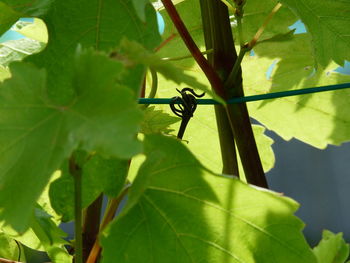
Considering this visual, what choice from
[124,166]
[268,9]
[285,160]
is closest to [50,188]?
[124,166]

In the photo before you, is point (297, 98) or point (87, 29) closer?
point (87, 29)

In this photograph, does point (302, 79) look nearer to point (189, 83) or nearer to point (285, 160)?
point (189, 83)

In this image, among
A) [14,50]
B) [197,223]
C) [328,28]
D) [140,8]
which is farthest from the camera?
[14,50]

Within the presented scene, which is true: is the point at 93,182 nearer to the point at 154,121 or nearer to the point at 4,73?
the point at 154,121

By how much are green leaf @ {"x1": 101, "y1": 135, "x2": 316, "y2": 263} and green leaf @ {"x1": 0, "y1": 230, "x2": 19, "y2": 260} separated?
0.79 feet

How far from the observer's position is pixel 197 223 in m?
0.46

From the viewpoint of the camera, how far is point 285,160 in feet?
16.4

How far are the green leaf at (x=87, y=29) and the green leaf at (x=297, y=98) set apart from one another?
291 millimetres

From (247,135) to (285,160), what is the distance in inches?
178

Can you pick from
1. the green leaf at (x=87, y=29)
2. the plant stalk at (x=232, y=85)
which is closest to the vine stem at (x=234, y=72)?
the plant stalk at (x=232, y=85)

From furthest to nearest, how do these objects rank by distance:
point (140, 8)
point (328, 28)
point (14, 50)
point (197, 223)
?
point (14, 50), point (328, 28), point (197, 223), point (140, 8)

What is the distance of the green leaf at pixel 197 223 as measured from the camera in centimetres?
44

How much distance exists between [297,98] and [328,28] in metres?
0.21

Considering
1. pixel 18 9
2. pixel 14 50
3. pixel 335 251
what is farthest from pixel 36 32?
pixel 335 251
